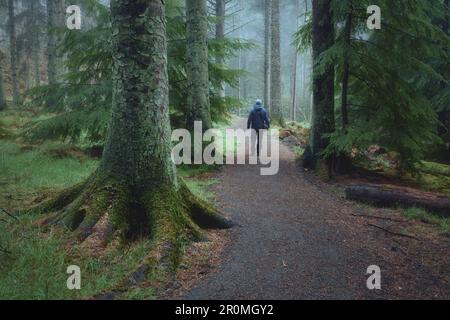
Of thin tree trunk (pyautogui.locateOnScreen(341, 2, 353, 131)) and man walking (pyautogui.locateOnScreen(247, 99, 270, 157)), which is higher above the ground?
thin tree trunk (pyautogui.locateOnScreen(341, 2, 353, 131))

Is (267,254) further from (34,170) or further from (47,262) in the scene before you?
(34,170)

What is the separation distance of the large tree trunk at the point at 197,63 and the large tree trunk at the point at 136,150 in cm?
578

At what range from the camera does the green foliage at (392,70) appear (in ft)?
31.1

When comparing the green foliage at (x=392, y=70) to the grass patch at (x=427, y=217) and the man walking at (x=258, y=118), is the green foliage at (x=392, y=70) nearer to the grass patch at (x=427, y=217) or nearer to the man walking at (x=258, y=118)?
the grass patch at (x=427, y=217)

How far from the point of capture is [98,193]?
5641 millimetres

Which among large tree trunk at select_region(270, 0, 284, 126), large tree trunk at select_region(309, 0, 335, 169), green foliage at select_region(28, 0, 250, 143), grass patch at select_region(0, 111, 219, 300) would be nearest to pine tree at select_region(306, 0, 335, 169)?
large tree trunk at select_region(309, 0, 335, 169)

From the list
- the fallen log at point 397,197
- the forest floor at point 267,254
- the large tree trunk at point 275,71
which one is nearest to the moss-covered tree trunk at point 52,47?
the forest floor at point 267,254

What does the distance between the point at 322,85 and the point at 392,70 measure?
6.38ft

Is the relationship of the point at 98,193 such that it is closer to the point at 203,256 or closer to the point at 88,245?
the point at 88,245

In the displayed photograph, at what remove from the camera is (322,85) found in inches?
431

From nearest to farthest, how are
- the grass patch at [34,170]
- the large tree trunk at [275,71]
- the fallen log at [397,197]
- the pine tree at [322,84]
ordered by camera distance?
the fallen log at [397,197] < the grass patch at [34,170] < the pine tree at [322,84] < the large tree trunk at [275,71]

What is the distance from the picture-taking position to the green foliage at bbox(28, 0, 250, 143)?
1102 cm

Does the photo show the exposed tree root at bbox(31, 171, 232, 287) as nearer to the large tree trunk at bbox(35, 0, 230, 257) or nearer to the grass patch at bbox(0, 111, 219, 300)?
the large tree trunk at bbox(35, 0, 230, 257)

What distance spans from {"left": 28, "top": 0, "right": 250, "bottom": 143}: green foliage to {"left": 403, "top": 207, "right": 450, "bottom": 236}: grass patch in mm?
Result: 7195
